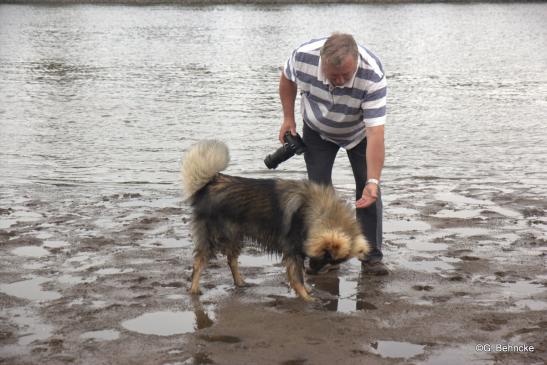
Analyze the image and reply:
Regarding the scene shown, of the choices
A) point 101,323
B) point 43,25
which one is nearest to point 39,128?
point 101,323

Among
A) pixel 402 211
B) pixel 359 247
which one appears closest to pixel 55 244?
pixel 359 247

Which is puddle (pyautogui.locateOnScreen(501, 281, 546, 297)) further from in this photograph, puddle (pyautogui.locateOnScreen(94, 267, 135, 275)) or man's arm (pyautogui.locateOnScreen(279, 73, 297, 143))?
puddle (pyautogui.locateOnScreen(94, 267, 135, 275))

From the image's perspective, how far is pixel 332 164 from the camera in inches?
262

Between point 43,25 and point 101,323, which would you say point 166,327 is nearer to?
point 101,323

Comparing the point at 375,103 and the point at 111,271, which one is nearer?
the point at 375,103

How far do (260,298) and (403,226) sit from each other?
2232mm

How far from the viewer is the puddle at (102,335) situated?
5266 mm

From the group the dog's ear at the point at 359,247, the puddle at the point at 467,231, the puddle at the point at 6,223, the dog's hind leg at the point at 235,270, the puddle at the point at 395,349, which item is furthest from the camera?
the puddle at the point at 6,223

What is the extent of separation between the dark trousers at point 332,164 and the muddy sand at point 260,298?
0.34m

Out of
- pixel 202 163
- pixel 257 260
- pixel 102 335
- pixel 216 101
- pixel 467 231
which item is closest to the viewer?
pixel 102 335

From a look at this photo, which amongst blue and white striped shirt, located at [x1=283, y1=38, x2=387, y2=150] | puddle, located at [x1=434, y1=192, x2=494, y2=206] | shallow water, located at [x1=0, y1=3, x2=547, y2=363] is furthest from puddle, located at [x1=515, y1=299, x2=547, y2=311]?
puddle, located at [x1=434, y1=192, x2=494, y2=206]

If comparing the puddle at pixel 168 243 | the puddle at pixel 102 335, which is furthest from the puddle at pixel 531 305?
the puddle at pixel 168 243

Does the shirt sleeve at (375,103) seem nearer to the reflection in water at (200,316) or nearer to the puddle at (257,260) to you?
the puddle at (257,260)

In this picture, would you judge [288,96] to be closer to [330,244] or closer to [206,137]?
[330,244]
